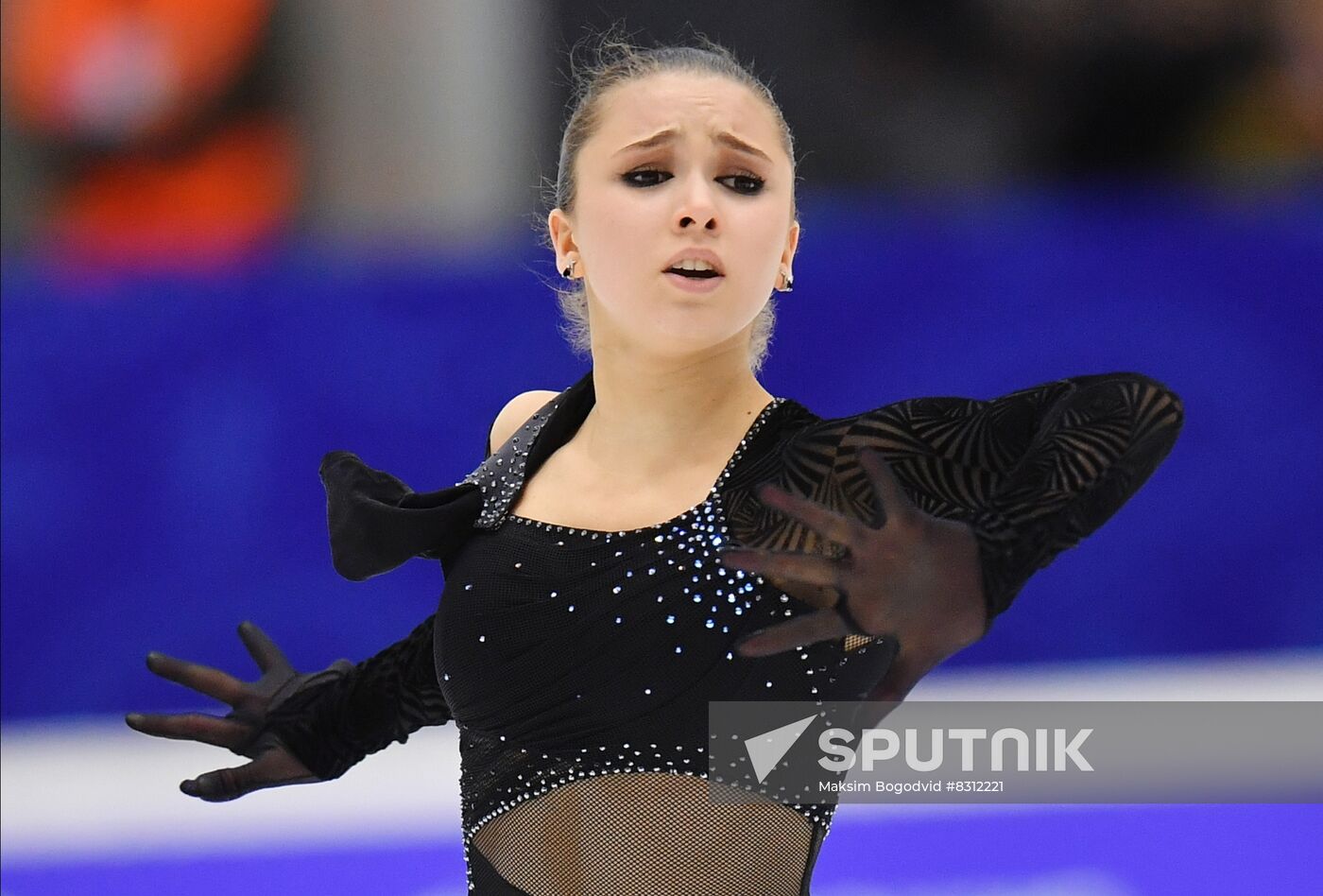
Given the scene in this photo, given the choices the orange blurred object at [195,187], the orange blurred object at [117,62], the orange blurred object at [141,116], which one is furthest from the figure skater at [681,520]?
the orange blurred object at [117,62]

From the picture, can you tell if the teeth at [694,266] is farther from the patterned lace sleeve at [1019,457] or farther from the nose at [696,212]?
the patterned lace sleeve at [1019,457]

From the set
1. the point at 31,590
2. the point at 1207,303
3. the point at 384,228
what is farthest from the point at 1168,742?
the point at 31,590

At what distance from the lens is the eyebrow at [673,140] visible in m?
1.60

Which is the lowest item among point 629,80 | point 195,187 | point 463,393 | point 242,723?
point 242,723

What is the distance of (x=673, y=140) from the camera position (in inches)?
63.1

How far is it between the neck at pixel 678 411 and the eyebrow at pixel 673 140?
21cm

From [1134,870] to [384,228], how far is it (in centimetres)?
250

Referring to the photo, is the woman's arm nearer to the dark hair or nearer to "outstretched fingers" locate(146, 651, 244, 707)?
the dark hair

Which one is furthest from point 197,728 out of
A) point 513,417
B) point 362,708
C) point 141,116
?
point 141,116

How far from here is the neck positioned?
5.43ft

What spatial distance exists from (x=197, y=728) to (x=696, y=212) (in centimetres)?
82

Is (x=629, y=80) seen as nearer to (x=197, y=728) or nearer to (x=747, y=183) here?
(x=747, y=183)

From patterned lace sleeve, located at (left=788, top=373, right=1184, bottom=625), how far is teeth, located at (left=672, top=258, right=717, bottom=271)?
0.19 m

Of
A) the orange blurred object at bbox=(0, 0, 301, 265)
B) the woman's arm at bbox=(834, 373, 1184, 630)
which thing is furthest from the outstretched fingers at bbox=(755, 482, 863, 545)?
the orange blurred object at bbox=(0, 0, 301, 265)
